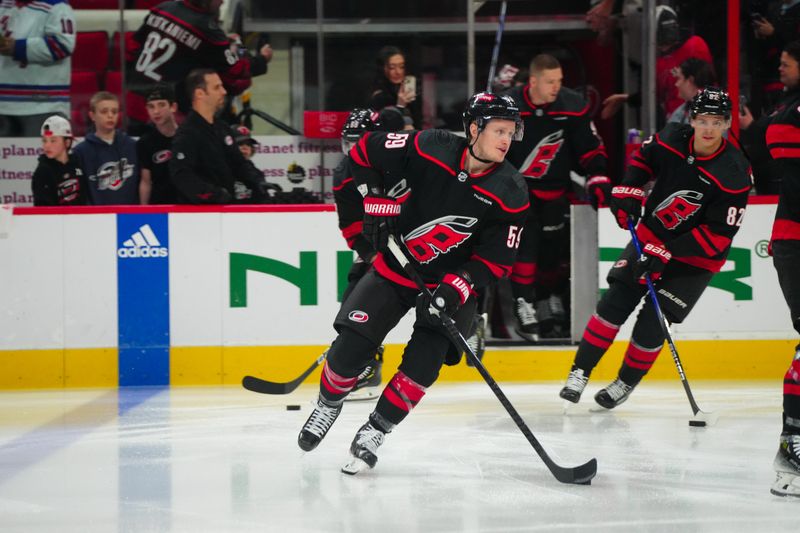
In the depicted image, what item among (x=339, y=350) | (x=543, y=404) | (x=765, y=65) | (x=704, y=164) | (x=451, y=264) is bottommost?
(x=543, y=404)

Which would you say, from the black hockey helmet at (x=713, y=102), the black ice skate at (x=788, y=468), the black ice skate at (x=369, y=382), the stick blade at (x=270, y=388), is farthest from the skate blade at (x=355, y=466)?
the black hockey helmet at (x=713, y=102)

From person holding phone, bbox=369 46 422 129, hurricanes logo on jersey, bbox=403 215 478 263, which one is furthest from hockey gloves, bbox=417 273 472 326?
person holding phone, bbox=369 46 422 129

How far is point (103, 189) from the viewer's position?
5711 mm

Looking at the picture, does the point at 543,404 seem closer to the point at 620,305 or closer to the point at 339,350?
the point at 620,305

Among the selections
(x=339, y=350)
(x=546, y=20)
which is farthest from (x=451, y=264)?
(x=546, y=20)

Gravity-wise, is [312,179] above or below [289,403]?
above

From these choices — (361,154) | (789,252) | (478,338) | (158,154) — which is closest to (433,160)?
(361,154)

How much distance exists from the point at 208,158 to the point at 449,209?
7.56 ft

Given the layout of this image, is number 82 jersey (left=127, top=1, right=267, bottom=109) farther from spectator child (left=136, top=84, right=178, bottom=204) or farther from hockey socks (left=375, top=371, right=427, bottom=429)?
hockey socks (left=375, top=371, right=427, bottom=429)

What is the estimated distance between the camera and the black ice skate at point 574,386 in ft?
15.1

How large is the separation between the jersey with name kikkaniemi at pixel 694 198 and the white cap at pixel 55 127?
8.49 ft

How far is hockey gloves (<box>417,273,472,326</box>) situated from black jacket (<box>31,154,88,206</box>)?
2.70m

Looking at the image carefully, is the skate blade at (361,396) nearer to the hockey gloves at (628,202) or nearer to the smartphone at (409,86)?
the hockey gloves at (628,202)

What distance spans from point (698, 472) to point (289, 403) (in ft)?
6.23
